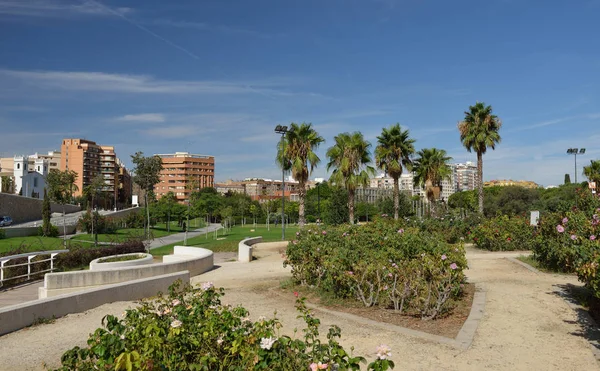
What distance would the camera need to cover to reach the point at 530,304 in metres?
8.73

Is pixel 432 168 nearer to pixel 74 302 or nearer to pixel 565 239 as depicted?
pixel 565 239

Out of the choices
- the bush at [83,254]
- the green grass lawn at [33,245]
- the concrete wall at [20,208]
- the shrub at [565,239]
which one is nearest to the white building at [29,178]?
the concrete wall at [20,208]

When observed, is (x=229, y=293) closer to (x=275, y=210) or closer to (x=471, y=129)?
(x=471, y=129)

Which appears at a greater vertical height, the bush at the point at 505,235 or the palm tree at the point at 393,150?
the palm tree at the point at 393,150

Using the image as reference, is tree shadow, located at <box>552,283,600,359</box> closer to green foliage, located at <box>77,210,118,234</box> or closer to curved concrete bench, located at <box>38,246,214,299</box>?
curved concrete bench, located at <box>38,246,214,299</box>

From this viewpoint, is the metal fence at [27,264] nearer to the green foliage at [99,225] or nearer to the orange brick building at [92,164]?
the green foliage at [99,225]

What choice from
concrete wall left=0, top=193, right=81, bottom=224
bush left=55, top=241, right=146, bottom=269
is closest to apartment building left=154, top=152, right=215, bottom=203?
concrete wall left=0, top=193, right=81, bottom=224

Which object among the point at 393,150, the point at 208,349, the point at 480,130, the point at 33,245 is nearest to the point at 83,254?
the point at 33,245

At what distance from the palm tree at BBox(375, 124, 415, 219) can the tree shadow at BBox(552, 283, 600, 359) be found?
72.0 ft

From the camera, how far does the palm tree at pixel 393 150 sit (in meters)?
32.3

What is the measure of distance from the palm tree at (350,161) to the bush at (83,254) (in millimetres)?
16142

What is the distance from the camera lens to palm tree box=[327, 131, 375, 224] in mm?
31078

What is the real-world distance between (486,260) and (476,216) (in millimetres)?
10002

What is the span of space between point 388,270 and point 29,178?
345ft
